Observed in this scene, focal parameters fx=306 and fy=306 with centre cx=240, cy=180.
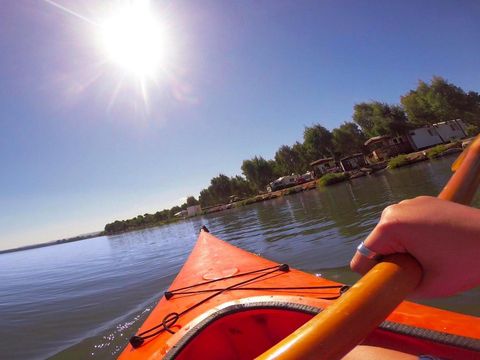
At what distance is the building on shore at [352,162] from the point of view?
5469 cm

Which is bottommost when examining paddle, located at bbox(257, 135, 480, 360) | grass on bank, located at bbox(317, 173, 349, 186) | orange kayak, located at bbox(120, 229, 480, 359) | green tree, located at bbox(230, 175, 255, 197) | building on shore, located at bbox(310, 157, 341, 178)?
grass on bank, located at bbox(317, 173, 349, 186)

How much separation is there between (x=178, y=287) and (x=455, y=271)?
15.9 feet

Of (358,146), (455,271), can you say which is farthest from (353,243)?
(358,146)

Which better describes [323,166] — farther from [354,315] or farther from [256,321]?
[354,315]

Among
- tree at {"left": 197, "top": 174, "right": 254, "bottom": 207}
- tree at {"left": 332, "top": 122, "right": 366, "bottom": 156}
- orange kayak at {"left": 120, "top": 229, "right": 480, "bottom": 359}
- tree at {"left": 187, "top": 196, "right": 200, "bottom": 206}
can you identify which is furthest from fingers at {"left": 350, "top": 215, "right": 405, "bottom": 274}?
tree at {"left": 187, "top": 196, "right": 200, "bottom": 206}

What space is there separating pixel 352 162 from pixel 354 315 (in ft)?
191

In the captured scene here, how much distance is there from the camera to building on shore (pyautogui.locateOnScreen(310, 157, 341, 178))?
6233 cm

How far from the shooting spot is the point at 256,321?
287 cm

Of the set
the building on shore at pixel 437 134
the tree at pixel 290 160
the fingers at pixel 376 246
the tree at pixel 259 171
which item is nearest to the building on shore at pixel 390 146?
the building on shore at pixel 437 134

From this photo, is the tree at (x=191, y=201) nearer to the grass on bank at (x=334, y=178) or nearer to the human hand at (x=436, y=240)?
the grass on bank at (x=334, y=178)

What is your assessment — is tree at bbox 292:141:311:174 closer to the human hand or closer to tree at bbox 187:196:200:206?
tree at bbox 187:196:200:206

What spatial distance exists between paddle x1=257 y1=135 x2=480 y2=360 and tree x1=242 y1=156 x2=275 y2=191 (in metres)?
76.7

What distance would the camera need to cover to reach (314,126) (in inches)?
2571

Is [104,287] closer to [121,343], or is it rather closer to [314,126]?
[121,343]
